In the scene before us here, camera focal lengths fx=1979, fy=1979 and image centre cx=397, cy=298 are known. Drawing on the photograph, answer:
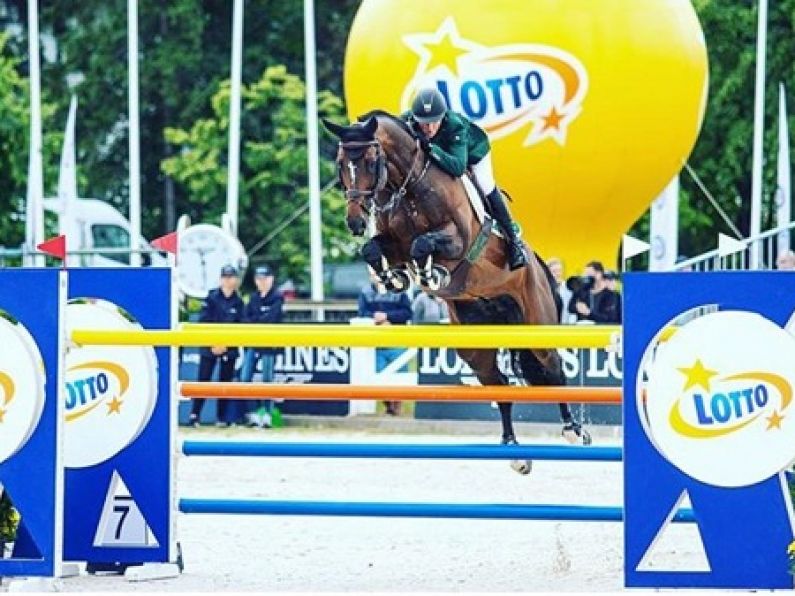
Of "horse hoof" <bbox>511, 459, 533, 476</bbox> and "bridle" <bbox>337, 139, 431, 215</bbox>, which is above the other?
"bridle" <bbox>337, 139, 431, 215</bbox>

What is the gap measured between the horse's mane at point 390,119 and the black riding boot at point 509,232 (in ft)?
2.95

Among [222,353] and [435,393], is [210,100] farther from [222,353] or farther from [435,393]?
[435,393]

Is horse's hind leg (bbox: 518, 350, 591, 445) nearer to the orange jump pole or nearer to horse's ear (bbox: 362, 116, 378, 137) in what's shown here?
horse's ear (bbox: 362, 116, 378, 137)

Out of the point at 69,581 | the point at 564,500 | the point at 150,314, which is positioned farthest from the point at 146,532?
the point at 564,500

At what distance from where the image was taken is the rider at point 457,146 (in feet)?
34.7

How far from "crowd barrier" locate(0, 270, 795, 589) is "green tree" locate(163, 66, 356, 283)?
77.0ft

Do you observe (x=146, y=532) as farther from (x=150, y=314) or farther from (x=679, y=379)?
(x=679, y=379)

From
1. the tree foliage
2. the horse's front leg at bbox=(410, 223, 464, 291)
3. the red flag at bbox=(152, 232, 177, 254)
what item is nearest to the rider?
the horse's front leg at bbox=(410, 223, 464, 291)

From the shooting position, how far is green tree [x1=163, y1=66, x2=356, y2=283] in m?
34.1

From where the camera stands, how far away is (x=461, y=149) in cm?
1080

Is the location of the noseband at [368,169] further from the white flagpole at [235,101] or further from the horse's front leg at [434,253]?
the white flagpole at [235,101]

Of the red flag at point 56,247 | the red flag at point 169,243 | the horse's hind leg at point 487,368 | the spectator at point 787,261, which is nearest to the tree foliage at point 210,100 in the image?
the spectator at point 787,261

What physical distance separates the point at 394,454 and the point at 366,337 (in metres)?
0.68

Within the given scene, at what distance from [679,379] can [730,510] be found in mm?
609
